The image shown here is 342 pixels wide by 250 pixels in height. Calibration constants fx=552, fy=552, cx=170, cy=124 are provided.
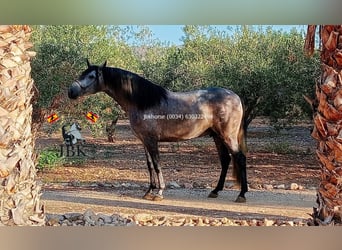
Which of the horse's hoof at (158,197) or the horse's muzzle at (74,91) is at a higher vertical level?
the horse's muzzle at (74,91)

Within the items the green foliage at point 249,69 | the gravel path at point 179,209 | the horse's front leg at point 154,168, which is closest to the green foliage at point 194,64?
the green foliage at point 249,69

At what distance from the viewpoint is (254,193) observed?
134 inches

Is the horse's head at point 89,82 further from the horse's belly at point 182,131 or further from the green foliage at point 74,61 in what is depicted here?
the horse's belly at point 182,131

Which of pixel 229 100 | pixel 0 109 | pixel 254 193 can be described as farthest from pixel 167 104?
pixel 0 109

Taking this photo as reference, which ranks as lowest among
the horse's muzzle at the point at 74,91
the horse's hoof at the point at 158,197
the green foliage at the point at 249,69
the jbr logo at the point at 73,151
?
the horse's hoof at the point at 158,197

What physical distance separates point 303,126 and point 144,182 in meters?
1.03

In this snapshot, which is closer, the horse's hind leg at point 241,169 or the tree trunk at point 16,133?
the tree trunk at point 16,133

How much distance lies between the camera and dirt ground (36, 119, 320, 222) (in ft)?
11.1

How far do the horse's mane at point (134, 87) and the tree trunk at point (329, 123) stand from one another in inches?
37.1

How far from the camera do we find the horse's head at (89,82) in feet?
11.1

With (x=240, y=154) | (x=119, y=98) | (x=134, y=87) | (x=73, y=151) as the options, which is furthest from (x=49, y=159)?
(x=240, y=154)

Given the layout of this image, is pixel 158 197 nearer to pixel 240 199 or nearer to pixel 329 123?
pixel 240 199

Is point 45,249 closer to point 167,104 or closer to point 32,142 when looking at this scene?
point 32,142

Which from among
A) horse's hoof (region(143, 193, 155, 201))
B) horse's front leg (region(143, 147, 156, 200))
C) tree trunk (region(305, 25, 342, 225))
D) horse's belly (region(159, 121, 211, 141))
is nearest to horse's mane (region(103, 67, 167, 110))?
horse's belly (region(159, 121, 211, 141))
